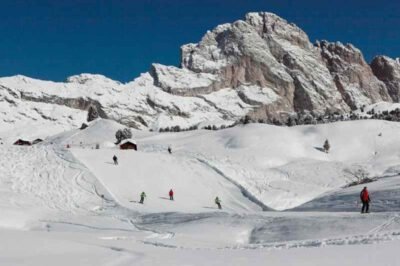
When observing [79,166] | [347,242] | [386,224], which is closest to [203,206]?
[79,166]

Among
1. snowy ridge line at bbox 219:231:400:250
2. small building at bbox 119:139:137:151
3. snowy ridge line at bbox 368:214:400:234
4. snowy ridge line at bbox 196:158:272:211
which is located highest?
small building at bbox 119:139:137:151

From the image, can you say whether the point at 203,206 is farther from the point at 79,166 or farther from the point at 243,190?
the point at 79,166

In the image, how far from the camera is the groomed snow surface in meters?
19.2

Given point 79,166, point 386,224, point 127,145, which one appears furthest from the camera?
point 127,145

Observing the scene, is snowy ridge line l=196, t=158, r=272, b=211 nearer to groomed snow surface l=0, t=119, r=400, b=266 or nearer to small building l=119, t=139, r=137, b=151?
groomed snow surface l=0, t=119, r=400, b=266

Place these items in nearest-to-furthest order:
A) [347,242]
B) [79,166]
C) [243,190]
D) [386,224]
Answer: [347,242]
[386,224]
[79,166]
[243,190]

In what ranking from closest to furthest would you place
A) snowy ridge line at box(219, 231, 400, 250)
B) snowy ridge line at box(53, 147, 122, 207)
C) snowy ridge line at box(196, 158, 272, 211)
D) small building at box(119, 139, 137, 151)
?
snowy ridge line at box(219, 231, 400, 250) < snowy ridge line at box(53, 147, 122, 207) < snowy ridge line at box(196, 158, 272, 211) < small building at box(119, 139, 137, 151)

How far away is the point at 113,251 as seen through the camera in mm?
20516

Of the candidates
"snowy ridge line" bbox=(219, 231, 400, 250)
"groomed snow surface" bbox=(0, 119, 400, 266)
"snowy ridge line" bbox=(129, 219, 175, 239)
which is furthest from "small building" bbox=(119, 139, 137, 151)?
"snowy ridge line" bbox=(219, 231, 400, 250)

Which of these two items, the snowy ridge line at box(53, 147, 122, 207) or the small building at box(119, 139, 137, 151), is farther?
the small building at box(119, 139, 137, 151)

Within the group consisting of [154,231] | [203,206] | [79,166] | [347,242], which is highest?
[79,166]

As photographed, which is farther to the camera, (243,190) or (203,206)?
(243,190)

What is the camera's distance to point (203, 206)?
49.9 m

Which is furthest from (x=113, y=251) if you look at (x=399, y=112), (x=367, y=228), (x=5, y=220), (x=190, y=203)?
(x=399, y=112)
